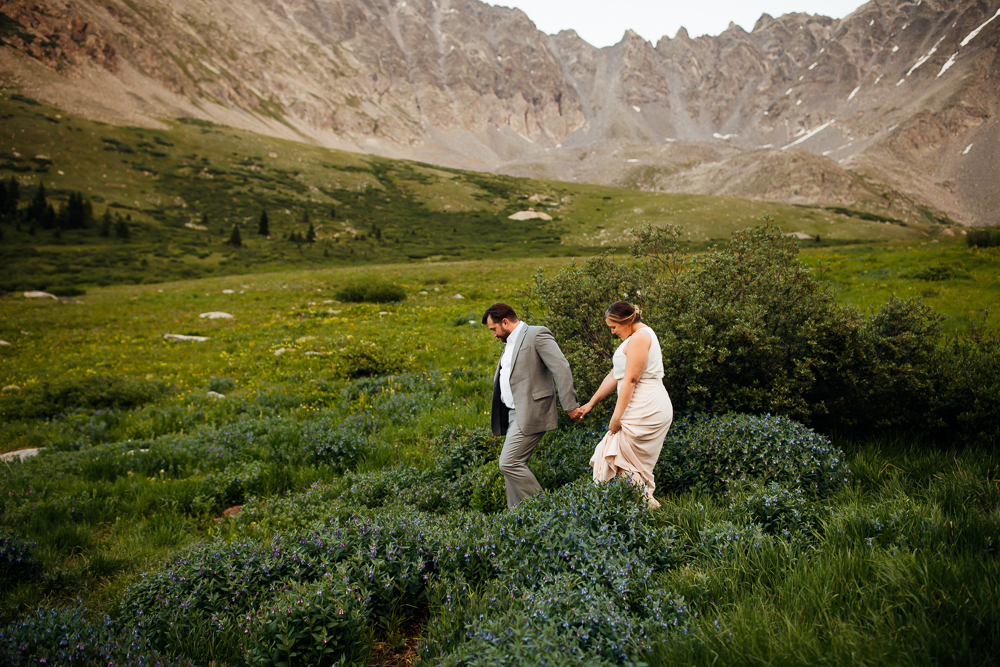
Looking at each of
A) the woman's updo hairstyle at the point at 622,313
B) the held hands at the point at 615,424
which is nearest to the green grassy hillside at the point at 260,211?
the woman's updo hairstyle at the point at 622,313

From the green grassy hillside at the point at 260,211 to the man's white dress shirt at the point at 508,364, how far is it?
52.1m

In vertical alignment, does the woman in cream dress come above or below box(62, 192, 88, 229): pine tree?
below

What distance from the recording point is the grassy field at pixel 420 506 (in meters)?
3.07

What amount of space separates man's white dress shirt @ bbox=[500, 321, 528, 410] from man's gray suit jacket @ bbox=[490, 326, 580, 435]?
0.05 m

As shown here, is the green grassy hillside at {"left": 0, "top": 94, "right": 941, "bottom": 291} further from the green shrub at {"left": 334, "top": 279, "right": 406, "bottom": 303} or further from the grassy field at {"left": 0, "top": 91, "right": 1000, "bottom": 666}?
the grassy field at {"left": 0, "top": 91, "right": 1000, "bottom": 666}

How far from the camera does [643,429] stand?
533cm

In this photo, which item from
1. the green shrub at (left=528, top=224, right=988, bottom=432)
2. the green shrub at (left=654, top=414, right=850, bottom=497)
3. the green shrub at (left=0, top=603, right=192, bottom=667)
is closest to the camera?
the green shrub at (left=0, top=603, right=192, bottom=667)

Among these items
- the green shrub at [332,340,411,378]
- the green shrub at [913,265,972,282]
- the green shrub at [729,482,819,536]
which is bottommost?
the green shrub at [332,340,411,378]

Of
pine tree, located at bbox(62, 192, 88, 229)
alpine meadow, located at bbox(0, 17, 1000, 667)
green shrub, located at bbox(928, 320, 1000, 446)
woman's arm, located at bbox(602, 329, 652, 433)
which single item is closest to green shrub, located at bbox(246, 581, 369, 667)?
alpine meadow, located at bbox(0, 17, 1000, 667)

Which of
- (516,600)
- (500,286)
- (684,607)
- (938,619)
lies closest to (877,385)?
(938,619)

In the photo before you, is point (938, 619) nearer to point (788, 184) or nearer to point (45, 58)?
point (788, 184)

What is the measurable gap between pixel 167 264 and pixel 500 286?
5309 centimetres

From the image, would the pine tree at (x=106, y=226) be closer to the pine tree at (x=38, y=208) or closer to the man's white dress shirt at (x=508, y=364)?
the pine tree at (x=38, y=208)

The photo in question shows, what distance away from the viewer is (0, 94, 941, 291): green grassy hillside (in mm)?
63469
